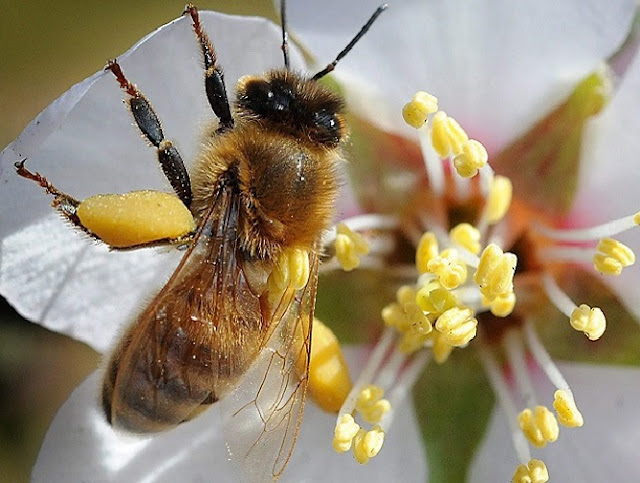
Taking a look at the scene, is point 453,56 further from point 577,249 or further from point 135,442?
point 135,442

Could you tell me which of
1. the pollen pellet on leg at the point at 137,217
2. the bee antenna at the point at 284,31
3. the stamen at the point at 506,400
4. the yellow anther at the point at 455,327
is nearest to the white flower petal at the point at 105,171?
the bee antenna at the point at 284,31

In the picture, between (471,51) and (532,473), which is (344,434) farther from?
(471,51)

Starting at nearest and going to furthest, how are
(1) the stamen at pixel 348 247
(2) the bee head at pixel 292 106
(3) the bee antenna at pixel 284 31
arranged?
(2) the bee head at pixel 292 106, (3) the bee antenna at pixel 284 31, (1) the stamen at pixel 348 247

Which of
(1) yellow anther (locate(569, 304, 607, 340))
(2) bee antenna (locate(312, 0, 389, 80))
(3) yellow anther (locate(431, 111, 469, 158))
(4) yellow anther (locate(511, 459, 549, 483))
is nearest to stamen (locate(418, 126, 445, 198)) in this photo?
(3) yellow anther (locate(431, 111, 469, 158))

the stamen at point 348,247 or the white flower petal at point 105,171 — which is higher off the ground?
the white flower petal at point 105,171

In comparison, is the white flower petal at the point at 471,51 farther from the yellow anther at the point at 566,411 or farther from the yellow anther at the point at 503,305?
the yellow anther at the point at 566,411

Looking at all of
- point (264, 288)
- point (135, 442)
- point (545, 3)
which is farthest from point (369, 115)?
point (135, 442)
